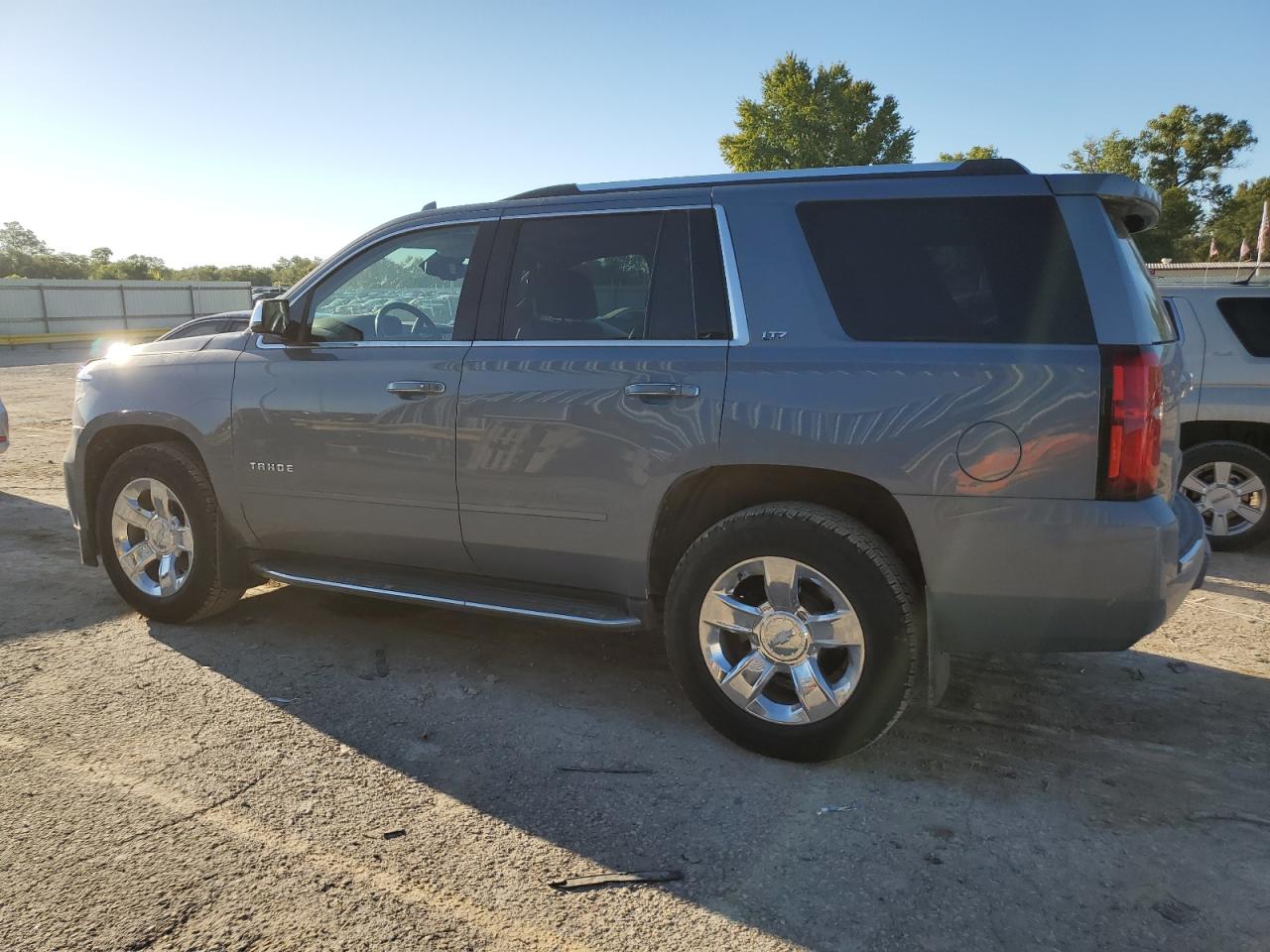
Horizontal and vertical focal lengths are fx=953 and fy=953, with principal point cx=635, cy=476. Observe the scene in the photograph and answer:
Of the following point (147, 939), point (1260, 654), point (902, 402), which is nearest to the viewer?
point (147, 939)

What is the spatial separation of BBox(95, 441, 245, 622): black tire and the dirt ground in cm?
14

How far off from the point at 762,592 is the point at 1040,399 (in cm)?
111

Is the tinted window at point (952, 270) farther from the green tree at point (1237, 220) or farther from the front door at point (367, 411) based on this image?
the green tree at point (1237, 220)

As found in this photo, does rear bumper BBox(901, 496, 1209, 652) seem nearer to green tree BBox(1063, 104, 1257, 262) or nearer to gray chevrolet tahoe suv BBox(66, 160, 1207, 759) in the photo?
gray chevrolet tahoe suv BBox(66, 160, 1207, 759)

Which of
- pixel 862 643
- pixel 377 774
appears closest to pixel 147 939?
pixel 377 774

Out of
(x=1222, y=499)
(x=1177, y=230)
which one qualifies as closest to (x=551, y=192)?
(x=1222, y=499)

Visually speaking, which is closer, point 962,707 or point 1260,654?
point 962,707

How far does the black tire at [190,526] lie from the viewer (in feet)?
14.6

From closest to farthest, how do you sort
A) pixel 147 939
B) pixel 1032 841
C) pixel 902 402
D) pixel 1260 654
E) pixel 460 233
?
1. pixel 147 939
2. pixel 1032 841
3. pixel 902 402
4. pixel 460 233
5. pixel 1260 654

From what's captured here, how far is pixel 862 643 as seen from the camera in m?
3.10

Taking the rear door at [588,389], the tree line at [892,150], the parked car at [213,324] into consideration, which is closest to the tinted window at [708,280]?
the rear door at [588,389]

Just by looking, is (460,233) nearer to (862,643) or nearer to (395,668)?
(395,668)

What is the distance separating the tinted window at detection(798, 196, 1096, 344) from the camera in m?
2.94

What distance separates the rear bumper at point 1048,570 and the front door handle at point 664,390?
812mm
